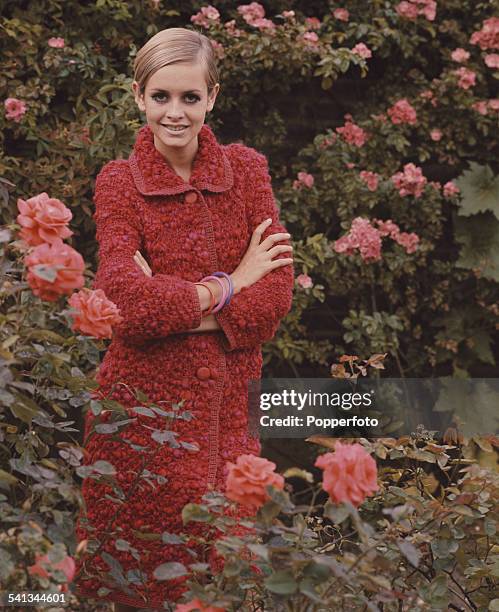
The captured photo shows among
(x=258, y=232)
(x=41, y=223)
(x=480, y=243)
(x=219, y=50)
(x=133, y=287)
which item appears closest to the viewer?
(x=41, y=223)

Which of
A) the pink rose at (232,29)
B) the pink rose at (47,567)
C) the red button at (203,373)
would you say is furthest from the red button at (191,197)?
the pink rose at (232,29)

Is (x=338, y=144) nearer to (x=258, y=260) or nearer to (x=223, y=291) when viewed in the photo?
(x=258, y=260)

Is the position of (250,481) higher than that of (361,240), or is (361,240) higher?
(361,240)

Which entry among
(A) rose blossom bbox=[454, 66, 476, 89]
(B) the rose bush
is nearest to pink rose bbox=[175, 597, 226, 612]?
(B) the rose bush

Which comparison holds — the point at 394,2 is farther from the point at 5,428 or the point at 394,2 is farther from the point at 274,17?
the point at 5,428

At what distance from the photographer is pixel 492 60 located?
4230 mm

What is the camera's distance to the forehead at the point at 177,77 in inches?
88.8

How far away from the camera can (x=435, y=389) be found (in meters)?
4.35

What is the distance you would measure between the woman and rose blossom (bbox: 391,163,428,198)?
1.82 metres

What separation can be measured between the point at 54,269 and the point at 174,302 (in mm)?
551

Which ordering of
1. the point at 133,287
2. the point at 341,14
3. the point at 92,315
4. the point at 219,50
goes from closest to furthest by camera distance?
the point at 92,315
the point at 133,287
the point at 219,50
the point at 341,14

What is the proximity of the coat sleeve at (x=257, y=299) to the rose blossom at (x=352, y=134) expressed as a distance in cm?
174

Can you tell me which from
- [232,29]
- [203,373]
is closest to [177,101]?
[203,373]

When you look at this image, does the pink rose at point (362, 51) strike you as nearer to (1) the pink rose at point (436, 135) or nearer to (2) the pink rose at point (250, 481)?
(1) the pink rose at point (436, 135)
